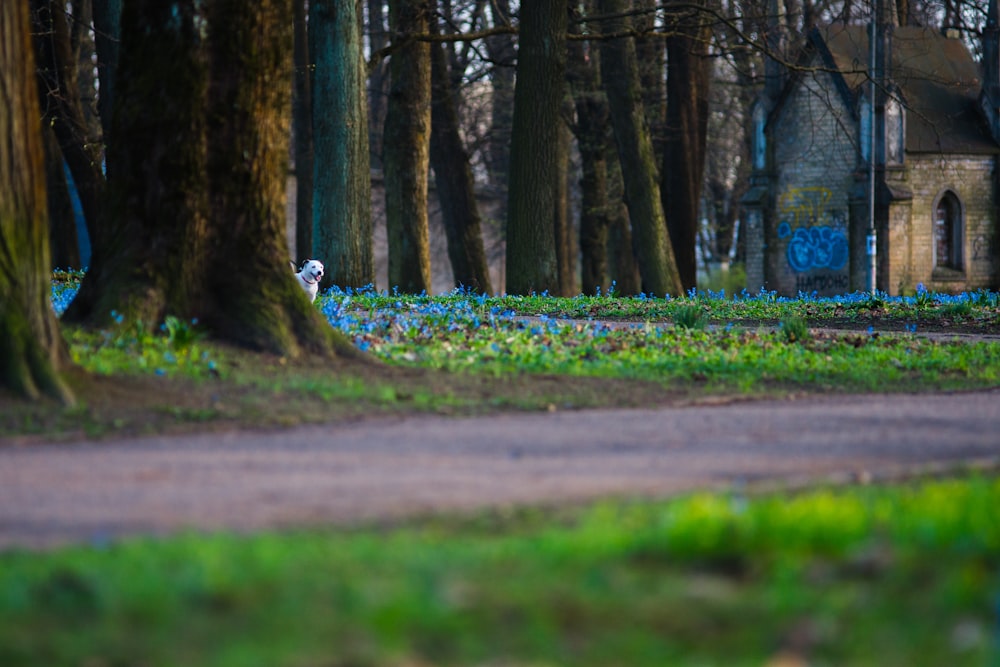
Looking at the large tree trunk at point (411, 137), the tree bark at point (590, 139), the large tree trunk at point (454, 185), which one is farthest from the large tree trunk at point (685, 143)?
the large tree trunk at point (411, 137)

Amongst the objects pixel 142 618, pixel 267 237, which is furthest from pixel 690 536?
Result: pixel 267 237

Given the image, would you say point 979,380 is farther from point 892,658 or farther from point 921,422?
point 892,658

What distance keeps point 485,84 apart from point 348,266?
18.3m

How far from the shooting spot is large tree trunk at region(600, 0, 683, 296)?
85.8 ft

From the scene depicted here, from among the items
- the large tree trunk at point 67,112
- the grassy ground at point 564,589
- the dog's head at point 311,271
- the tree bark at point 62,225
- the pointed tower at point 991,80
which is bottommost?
the grassy ground at point 564,589

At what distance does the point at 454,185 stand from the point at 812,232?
17.6 m

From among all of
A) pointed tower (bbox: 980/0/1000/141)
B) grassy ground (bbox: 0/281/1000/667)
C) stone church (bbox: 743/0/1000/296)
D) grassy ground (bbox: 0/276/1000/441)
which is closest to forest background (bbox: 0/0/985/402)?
grassy ground (bbox: 0/276/1000/441)

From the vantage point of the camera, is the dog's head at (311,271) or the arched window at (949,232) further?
the arched window at (949,232)

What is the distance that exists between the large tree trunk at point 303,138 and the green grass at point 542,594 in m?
25.1

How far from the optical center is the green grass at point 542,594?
341cm

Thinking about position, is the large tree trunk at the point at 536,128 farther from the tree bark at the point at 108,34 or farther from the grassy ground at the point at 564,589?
the grassy ground at the point at 564,589

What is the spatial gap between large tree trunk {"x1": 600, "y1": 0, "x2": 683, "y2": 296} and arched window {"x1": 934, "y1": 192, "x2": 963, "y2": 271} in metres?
19.7

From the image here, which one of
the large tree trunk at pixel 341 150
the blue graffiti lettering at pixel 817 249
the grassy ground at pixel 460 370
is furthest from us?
the blue graffiti lettering at pixel 817 249

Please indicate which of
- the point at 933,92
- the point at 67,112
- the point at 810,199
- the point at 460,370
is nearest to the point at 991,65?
the point at 933,92
